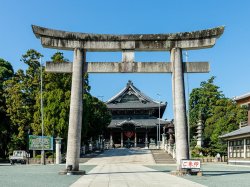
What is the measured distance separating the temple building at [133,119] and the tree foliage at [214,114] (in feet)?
22.6

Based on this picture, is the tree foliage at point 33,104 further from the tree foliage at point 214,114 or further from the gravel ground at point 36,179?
the gravel ground at point 36,179

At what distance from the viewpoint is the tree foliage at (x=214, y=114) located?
52.3 metres

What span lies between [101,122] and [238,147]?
2341 centimetres

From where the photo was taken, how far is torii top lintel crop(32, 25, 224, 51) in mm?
21906

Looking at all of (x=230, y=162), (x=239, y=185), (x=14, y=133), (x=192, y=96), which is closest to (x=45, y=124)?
(x=14, y=133)

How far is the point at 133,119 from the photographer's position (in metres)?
78.6

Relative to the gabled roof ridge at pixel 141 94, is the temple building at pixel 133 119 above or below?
below

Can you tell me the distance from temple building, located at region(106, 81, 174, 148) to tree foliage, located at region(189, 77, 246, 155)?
688 cm

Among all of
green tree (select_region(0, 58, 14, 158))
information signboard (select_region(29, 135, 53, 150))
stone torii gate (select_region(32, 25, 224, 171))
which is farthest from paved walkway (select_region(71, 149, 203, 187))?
green tree (select_region(0, 58, 14, 158))

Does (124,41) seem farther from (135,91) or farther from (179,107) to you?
(135,91)

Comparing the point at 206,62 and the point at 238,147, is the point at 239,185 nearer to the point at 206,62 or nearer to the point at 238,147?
the point at 206,62

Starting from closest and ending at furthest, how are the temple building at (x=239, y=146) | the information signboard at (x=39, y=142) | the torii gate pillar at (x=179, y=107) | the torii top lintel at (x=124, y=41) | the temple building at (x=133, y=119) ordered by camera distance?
1. the torii gate pillar at (x=179, y=107)
2. the torii top lintel at (x=124, y=41)
3. the temple building at (x=239, y=146)
4. the information signboard at (x=39, y=142)
5. the temple building at (x=133, y=119)

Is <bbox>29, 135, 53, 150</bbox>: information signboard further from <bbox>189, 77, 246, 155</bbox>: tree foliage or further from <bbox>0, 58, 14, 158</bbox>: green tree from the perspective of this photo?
<bbox>189, 77, 246, 155</bbox>: tree foliage

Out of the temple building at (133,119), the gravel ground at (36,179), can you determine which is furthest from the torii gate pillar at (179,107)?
the temple building at (133,119)
